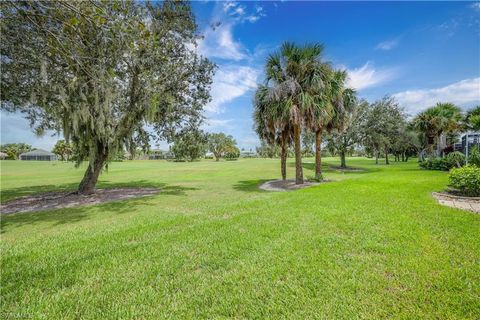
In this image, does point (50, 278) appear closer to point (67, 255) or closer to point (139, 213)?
point (67, 255)

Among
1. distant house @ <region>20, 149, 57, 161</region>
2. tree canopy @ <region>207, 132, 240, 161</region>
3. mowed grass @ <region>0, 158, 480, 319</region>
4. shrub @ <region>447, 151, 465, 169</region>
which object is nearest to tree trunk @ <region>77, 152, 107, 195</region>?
mowed grass @ <region>0, 158, 480, 319</region>

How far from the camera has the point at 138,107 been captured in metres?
10.4

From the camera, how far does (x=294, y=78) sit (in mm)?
12742

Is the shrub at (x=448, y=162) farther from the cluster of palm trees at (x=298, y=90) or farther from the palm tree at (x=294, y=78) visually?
the palm tree at (x=294, y=78)

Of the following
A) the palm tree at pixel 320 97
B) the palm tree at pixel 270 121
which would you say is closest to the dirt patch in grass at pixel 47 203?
the palm tree at pixel 270 121

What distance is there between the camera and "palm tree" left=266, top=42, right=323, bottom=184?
12109mm

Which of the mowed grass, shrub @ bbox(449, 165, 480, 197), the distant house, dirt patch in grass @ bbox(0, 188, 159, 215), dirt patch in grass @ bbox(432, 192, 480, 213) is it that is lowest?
dirt patch in grass @ bbox(0, 188, 159, 215)

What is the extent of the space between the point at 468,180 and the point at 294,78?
873 cm

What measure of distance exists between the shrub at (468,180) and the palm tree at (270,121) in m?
7.38

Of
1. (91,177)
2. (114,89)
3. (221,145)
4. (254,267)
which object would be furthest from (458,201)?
(221,145)

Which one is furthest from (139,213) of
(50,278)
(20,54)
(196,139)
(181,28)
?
(181,28)

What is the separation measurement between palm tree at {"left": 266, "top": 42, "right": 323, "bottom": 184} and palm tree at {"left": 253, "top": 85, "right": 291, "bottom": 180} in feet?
1.20

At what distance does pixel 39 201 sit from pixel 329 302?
12.4m

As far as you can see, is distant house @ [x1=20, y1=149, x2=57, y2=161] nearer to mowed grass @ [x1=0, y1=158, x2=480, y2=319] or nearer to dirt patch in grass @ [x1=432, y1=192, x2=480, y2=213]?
mowed grass @ [x1=0, y1=158, x2=480, y2=319]
